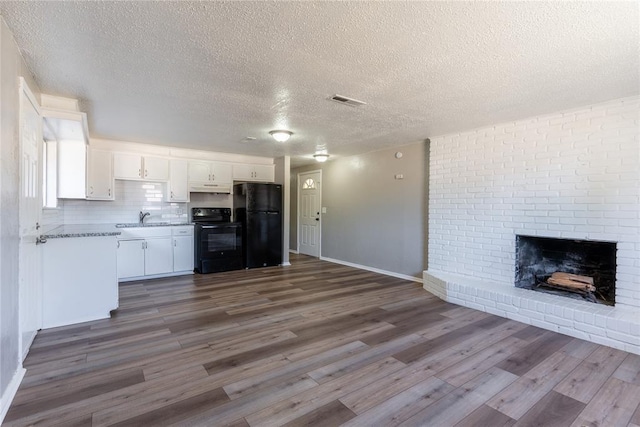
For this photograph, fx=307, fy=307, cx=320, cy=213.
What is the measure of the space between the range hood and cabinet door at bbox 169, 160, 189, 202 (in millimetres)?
130

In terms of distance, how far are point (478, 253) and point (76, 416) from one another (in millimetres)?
4393

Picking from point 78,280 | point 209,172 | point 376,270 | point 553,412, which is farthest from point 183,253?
point 553,412

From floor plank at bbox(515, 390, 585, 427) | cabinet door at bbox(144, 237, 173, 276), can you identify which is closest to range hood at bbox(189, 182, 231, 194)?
cabinet door at bbox(144, 237, 173, 276)

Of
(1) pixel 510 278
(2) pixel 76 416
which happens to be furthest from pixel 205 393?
(1) pixel 510 278

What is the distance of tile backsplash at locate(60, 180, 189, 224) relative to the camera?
5082 mm

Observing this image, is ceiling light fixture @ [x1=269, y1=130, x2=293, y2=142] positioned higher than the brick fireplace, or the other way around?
ceiling light fixture @ [x1=269, y1=130, x2=293, y2=142]

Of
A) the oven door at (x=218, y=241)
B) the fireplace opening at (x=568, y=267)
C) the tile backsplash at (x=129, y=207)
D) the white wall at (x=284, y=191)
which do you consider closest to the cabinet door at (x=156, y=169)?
the tile backsplash at (x=129, y=207)

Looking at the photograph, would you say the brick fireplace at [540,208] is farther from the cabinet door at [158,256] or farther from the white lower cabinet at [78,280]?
the cabinet door at [158,256]

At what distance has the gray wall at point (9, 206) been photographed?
1.78 metres

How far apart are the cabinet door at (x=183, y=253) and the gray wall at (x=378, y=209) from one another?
2.98 metres

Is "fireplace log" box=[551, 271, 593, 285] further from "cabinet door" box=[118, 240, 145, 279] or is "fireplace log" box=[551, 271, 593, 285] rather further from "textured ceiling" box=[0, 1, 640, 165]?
"cabinet door" box=[118, 240, 145, 279]

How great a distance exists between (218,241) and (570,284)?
522cm

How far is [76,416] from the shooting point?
1.78 meters

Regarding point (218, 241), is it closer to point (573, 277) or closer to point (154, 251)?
point (154, 251)
